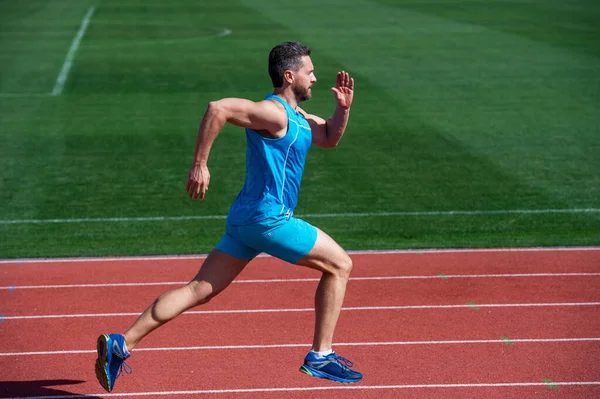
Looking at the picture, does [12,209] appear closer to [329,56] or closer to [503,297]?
[503,297]

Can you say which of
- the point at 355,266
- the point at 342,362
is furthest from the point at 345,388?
the point at 355,266

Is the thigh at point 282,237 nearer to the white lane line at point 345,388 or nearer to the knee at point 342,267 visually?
the knee at point 342,267

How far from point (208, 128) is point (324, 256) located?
1133mm

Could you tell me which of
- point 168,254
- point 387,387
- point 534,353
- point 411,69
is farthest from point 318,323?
point 411,69

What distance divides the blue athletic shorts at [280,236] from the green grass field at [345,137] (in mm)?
4441

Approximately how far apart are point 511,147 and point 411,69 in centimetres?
737

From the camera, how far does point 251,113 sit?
5.61 m

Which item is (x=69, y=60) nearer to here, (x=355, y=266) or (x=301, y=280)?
(x=355, y=266)

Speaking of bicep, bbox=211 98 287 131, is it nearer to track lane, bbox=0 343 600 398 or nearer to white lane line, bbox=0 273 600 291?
track lane, bbox=0 343 600 398

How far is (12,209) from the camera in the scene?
39.4 ft

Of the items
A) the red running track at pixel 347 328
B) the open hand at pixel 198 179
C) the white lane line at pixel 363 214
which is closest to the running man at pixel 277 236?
the open hand at pixel 198 179

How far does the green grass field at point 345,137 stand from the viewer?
11328mm

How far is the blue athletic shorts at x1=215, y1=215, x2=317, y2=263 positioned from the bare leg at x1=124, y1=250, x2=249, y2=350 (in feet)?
0.61

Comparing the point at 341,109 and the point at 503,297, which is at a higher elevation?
the point at 341,109
